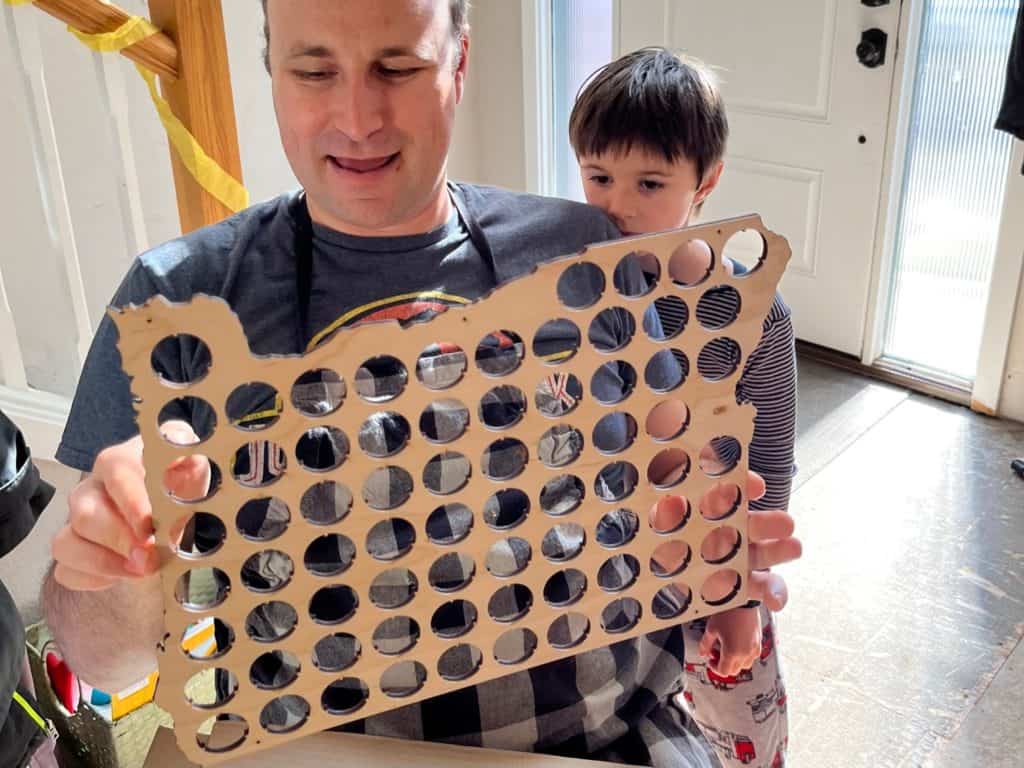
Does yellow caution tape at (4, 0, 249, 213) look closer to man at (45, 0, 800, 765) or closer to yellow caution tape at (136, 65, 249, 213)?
yellow caution tape at (136, 65, 249, 213)

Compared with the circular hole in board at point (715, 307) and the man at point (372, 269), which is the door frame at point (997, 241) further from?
the man at point (372, 269)

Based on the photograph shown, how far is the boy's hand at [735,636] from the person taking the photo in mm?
969

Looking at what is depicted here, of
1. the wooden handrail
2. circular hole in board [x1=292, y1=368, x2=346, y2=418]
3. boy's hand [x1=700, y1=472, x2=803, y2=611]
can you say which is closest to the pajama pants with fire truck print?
boy's hand [x1=700, y1=472, x2=803, y2=611]

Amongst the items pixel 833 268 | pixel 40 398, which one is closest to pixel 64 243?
pixel 40 398

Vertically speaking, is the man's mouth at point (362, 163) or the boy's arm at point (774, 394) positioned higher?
the man's mouth at point (362, 163)

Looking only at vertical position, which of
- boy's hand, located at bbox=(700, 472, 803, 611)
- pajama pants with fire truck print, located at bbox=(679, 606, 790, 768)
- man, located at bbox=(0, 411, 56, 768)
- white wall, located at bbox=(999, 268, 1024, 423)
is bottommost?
white wall, located at bbox=(999, 268, 1024, 423)

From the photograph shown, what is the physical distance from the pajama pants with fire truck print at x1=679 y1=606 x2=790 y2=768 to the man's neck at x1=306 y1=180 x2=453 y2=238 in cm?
65

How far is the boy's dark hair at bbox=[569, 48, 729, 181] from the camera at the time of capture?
128cm

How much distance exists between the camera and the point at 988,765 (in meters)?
1.77

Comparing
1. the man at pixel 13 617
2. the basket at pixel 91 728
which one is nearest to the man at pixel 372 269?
the man at pixel 13 617

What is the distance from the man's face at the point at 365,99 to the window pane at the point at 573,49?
9.23 feet

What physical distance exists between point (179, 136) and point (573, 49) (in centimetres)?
226

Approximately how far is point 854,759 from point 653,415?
1.33 m

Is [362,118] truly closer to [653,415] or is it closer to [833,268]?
[653,415]
